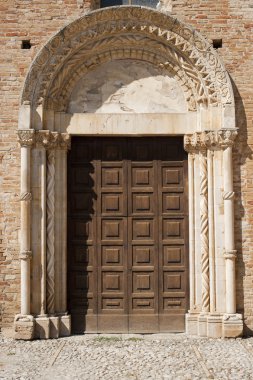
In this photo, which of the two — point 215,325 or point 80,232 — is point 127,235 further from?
point 215,325

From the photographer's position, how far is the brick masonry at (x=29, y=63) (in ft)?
26.7

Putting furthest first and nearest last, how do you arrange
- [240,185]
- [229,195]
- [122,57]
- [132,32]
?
[122,57] → [132,32] → [240,185] → [229,195]

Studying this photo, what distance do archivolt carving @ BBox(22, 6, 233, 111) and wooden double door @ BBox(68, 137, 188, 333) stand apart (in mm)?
1107

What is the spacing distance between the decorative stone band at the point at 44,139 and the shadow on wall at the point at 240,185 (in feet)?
9.38

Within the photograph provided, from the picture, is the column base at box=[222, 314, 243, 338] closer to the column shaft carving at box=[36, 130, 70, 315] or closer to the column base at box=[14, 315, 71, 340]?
the column base at box=[14, 315, 71, 340]

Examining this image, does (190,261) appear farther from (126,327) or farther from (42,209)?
(42,209)

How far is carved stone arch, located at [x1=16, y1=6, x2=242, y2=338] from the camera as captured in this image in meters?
8.03

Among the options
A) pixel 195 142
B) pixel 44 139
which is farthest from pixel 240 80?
pixel 44 139

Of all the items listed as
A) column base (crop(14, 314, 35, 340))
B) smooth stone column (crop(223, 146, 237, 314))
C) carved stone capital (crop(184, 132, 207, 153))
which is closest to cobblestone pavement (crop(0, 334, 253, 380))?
column base (crop(14, 314, 35, 340))

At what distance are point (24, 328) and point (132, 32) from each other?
5.18 m

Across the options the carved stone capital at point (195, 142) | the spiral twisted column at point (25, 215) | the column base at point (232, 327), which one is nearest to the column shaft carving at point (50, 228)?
the spiral twisted column at point (25, 215)

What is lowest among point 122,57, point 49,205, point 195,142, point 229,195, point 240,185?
point 49,205

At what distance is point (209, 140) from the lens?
8180 mm

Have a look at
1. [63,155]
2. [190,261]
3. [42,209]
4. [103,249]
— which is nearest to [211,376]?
[190,261]
